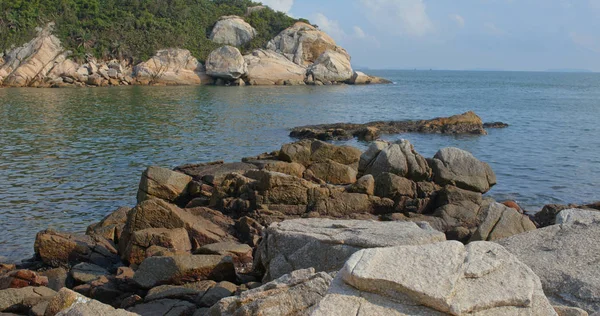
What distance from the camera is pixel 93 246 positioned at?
13.5m

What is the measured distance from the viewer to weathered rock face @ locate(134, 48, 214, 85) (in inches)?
3132

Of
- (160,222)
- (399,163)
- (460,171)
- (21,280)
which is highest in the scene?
(399,163)

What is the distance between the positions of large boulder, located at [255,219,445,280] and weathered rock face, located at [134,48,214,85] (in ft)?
240

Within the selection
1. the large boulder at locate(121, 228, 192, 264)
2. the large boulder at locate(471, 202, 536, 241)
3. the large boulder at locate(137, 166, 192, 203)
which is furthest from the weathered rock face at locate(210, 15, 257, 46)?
the large boulder at locate(471, 202, 536, 241)

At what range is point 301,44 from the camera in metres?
94.4

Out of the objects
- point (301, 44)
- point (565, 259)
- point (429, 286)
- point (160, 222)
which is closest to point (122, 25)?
point (301, 44)

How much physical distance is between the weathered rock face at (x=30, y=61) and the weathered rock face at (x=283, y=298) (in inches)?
2842

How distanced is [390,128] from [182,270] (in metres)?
Answer: 30.5

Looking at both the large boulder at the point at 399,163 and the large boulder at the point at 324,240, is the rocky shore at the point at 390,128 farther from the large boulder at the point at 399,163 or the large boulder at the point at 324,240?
the large boulder at the point at 324,240

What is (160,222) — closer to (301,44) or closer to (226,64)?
(226,64)

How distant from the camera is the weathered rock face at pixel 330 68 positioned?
9294cm

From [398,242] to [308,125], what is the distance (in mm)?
32799

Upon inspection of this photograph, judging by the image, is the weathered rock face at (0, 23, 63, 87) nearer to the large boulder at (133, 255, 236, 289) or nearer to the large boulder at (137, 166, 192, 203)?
the large boulder at (137, 166, 192, 203)

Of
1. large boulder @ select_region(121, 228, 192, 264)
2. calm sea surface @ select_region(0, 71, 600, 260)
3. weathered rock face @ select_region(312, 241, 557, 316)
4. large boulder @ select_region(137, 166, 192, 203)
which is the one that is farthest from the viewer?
calm sea surface @ select_region(0, 71, 600, 260)
